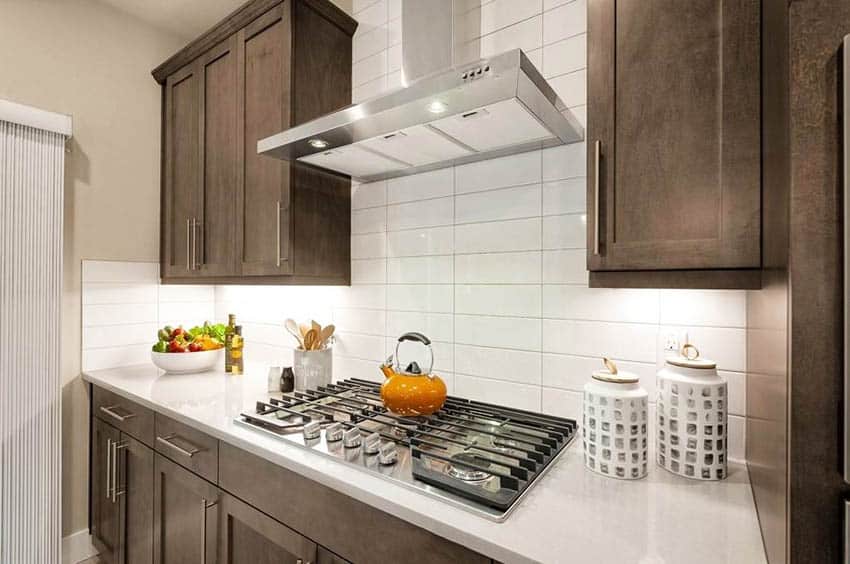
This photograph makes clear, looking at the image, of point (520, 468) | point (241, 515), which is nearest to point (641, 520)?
point (520, 468)

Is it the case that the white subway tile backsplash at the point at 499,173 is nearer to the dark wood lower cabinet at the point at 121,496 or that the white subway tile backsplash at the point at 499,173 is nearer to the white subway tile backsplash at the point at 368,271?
the white subway tile backsplash at the point at 368,271

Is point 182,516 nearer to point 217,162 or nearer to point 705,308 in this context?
point 217,162

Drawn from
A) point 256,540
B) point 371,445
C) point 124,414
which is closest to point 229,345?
point 124,414

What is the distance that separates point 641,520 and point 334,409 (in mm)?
961

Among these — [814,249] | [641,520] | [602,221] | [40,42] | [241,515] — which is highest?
[40,42]

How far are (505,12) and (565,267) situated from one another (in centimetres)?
96

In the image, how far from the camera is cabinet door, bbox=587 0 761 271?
0.87 meters

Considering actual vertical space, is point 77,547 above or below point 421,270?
below

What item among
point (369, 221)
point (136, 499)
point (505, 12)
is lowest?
point (136, 499)

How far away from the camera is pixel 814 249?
572 millimetres

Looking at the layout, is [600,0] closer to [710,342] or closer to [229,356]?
[710,342]

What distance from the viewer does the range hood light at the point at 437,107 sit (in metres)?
1.10

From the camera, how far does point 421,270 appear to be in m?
1.74

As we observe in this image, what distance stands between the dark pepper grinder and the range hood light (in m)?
1.23
